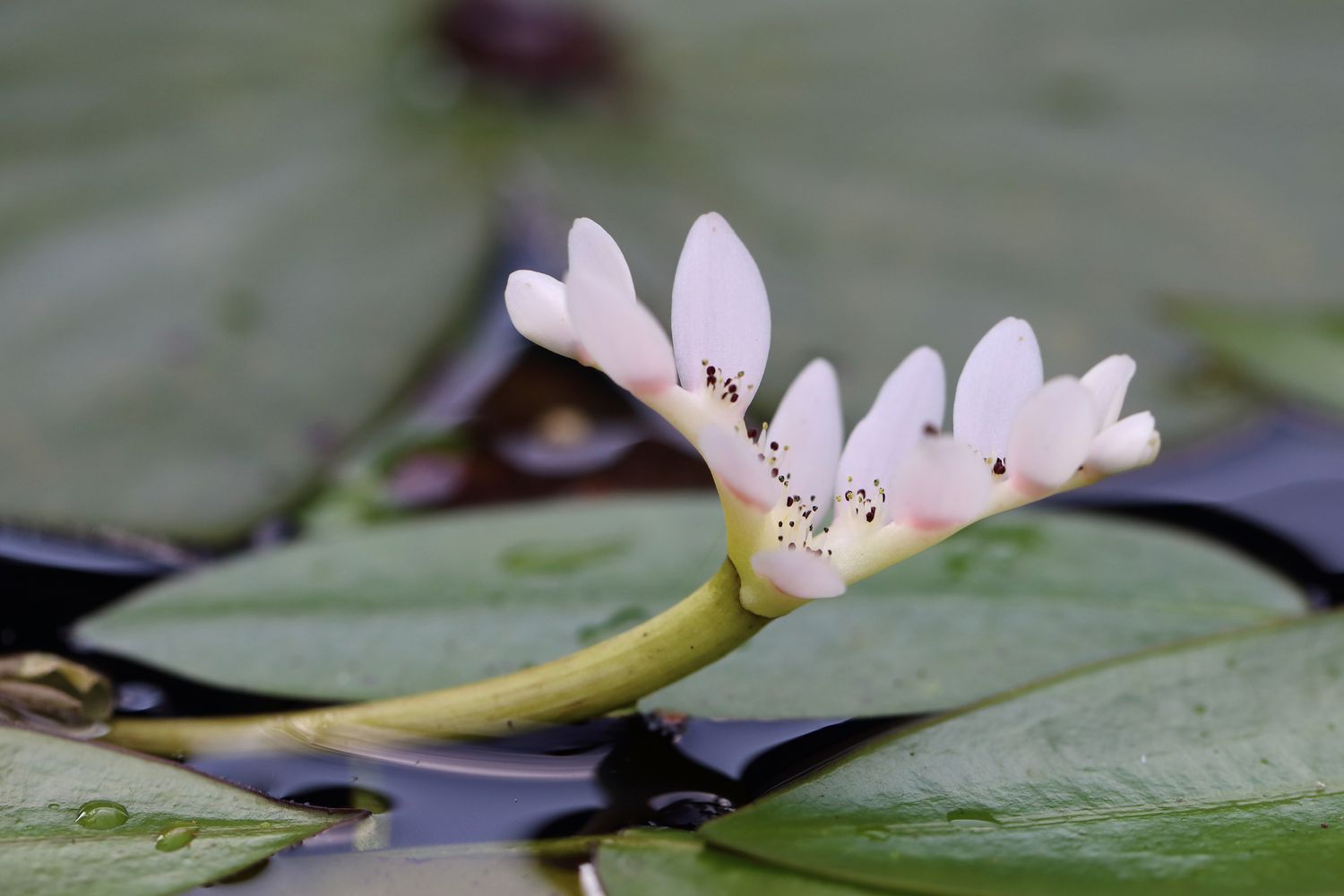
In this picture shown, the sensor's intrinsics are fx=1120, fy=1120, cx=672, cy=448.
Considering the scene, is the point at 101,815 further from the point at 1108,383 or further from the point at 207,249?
the point at 207,249

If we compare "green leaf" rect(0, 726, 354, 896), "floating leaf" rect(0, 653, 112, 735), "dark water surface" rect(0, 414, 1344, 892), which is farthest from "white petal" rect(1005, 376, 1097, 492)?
"floating leaf" rect(0, 653, 112, 735)

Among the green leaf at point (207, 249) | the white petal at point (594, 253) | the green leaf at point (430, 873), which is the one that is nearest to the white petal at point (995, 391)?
the white petal at point (594, 253)

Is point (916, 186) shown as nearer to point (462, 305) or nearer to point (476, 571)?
point (462, 305)

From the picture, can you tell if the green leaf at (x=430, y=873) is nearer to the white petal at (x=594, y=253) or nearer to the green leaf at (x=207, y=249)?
the white petal at (x=594, y=253)

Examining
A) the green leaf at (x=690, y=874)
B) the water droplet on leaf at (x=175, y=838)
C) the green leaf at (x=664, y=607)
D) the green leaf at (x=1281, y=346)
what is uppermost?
the green leaf at (x=1281, y=346)

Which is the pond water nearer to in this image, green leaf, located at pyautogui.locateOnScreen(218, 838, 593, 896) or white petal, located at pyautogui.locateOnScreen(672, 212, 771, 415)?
green leaf, located at pyautogui.locateOnScreen(218, 838, 593, 896)

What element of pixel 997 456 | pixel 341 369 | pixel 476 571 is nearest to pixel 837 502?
pixel 997 456

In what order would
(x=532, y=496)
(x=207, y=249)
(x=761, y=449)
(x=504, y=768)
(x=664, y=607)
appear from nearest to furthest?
(x=761, y=449), (x=504, y=768), (x=664, y=607), (x=532, y=496), (x=207, y=249)

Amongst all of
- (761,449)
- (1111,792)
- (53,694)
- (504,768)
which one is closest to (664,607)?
(504,768)
